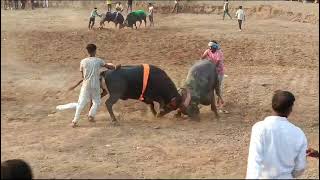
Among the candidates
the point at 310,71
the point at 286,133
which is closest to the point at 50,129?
the point at 286,133

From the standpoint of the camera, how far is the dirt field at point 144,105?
23.9 feet

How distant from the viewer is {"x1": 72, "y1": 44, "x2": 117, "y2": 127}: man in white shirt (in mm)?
8805

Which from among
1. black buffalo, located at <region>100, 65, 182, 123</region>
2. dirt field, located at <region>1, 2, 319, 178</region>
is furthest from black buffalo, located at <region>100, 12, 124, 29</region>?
black buffalo, located at <region>100, 65, 182, 123</region>

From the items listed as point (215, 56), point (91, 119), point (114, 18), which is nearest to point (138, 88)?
point (91, 119)

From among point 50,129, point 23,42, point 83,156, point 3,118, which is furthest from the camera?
point 23,42

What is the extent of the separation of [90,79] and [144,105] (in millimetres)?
2035

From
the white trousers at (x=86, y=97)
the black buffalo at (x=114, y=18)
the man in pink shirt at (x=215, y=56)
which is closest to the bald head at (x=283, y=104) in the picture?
the white trousers at (x=86, y=97)

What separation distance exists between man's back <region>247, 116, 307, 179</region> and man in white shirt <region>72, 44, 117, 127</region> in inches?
200

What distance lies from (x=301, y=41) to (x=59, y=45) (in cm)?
833

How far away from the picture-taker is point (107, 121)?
9.45 m

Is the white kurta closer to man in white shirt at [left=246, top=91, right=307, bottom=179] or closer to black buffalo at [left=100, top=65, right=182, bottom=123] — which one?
black buffalo at [left=100, top=65, right=182, bottom=123]

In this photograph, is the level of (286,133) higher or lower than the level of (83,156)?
higher

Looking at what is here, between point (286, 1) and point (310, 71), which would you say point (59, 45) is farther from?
point (286, 1)

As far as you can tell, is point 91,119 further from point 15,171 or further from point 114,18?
point 114,18
